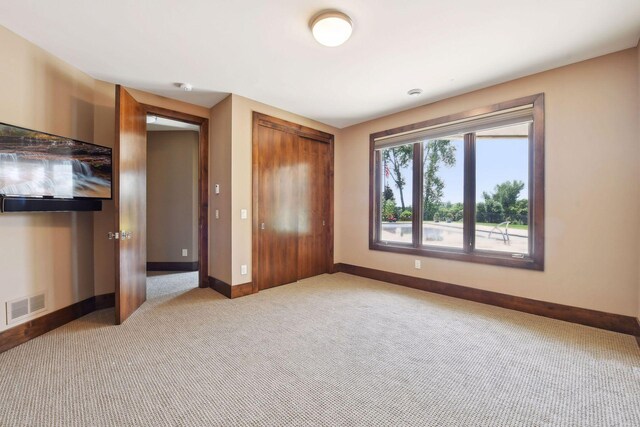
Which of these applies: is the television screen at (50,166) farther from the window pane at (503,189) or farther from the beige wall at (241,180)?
the window pane at (503,189)

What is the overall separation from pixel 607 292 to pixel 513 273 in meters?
0.73

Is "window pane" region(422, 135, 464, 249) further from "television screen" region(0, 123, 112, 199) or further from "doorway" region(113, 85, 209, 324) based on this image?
"television screen" region(0, 123, 112, 199)

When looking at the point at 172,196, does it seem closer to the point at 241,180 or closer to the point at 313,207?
the point at 241,180

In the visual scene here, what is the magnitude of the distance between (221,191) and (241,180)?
0.35m

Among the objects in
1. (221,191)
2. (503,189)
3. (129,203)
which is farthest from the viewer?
(221,191)

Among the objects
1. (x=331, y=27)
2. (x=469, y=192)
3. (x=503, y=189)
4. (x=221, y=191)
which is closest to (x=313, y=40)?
(x=331, y=27)

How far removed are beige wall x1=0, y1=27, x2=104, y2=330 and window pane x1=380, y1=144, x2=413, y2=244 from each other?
388 centimetres

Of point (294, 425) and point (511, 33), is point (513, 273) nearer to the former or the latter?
point (511, 33)

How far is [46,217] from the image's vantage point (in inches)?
98.0

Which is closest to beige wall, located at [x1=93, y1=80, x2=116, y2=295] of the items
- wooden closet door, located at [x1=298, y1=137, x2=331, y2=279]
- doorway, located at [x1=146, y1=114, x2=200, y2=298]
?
doorway, located at [x1=146, y1=114, x2=200, y2=298]

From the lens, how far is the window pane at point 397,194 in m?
4.08

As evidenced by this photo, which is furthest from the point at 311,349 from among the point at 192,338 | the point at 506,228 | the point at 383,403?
the point at 506,228

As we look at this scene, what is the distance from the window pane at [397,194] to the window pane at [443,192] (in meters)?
0.24

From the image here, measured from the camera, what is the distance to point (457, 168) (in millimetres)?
3584
